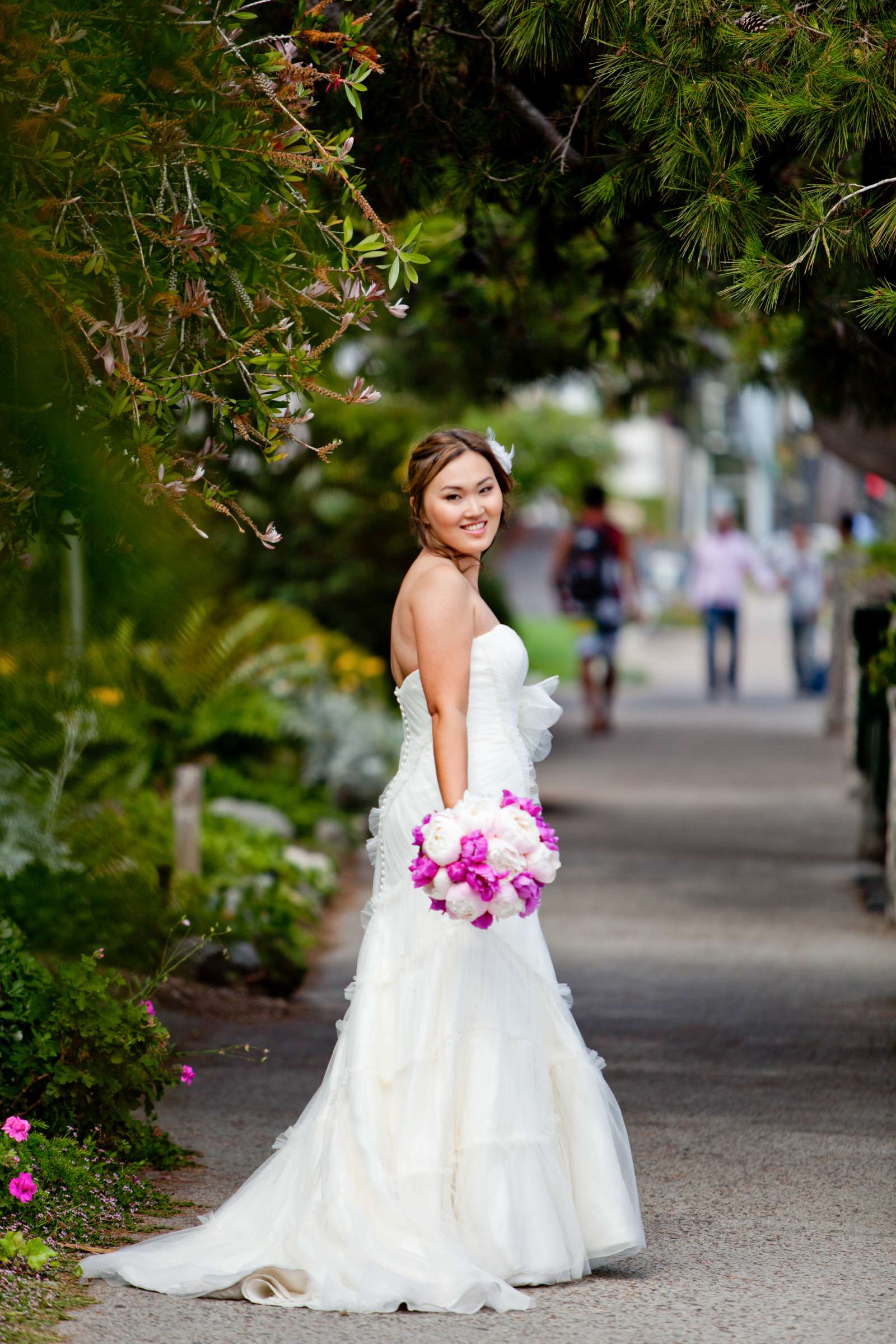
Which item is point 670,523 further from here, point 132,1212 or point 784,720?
point 132,1212

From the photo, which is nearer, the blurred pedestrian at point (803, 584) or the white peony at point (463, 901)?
the white peony at point (463, 901)

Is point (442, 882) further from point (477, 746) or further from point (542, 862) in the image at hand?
point (477, 746)

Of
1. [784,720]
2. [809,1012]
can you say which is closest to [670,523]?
[784,720]

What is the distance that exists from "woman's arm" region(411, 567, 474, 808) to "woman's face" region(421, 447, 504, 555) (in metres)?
0.11

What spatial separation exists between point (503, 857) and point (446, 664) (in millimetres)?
529

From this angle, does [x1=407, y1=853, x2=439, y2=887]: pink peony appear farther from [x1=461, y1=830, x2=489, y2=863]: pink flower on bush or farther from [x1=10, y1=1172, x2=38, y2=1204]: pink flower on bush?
[x1=10, y1=1172, x2=38, y2=1204]: pink flower on bush

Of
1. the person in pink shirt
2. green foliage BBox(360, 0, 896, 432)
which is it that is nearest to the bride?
green foliage BBox(360, 0, 896, 432)

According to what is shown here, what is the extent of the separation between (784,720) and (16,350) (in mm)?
16111

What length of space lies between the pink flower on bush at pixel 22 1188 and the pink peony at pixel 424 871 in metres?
1.28

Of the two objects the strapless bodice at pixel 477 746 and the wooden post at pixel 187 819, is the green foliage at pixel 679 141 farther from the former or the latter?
the wooden post at pixel 187 819

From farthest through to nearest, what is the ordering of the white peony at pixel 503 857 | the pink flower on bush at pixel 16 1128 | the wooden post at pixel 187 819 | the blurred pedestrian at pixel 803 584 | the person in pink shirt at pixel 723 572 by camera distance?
the blurred pedestrian at pixel 803 584 < the person in pink shirt at pixel 723 572 < the wooden post at pixel 187 819 < the pink flower on bush at pixel 16 1128 < the white peony at pixel 503 857

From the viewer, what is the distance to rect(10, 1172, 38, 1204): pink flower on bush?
4.39 meters

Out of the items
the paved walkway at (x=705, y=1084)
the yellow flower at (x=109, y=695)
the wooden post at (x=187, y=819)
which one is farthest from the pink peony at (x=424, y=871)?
the yellow flower at (x=109, y=695)

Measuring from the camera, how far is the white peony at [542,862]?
410 cm
